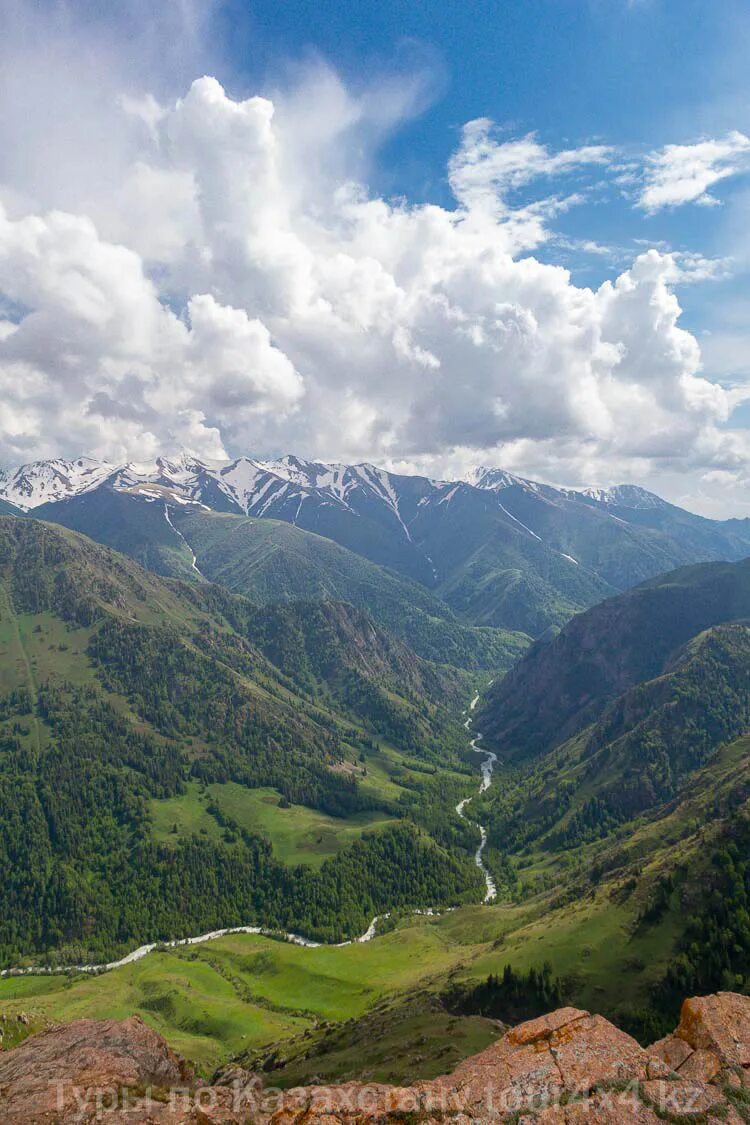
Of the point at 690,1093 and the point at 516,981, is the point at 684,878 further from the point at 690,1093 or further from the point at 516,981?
the point at 690,1093

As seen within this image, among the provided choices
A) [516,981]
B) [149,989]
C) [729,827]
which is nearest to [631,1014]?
[516,981]

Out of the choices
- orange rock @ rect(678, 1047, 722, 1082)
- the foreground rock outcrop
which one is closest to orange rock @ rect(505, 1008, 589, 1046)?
the foreground rock outcrop

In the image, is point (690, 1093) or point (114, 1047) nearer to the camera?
point (690, 1093)

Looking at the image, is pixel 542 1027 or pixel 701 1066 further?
pixel 542 1027

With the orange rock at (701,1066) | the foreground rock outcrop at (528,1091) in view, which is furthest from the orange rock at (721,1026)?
the orange rock at (701,1066)

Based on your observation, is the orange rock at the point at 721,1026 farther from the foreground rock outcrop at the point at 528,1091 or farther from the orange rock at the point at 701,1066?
the orange rock at the point at 701,1066

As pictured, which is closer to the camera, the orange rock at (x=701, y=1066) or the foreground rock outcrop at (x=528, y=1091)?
the foreground rock outcrop at (x=528, y=1091)

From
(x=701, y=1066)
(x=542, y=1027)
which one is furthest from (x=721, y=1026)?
(x=542, y=1027)

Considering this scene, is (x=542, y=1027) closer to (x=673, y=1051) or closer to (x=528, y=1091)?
(x=528, y=1091)
